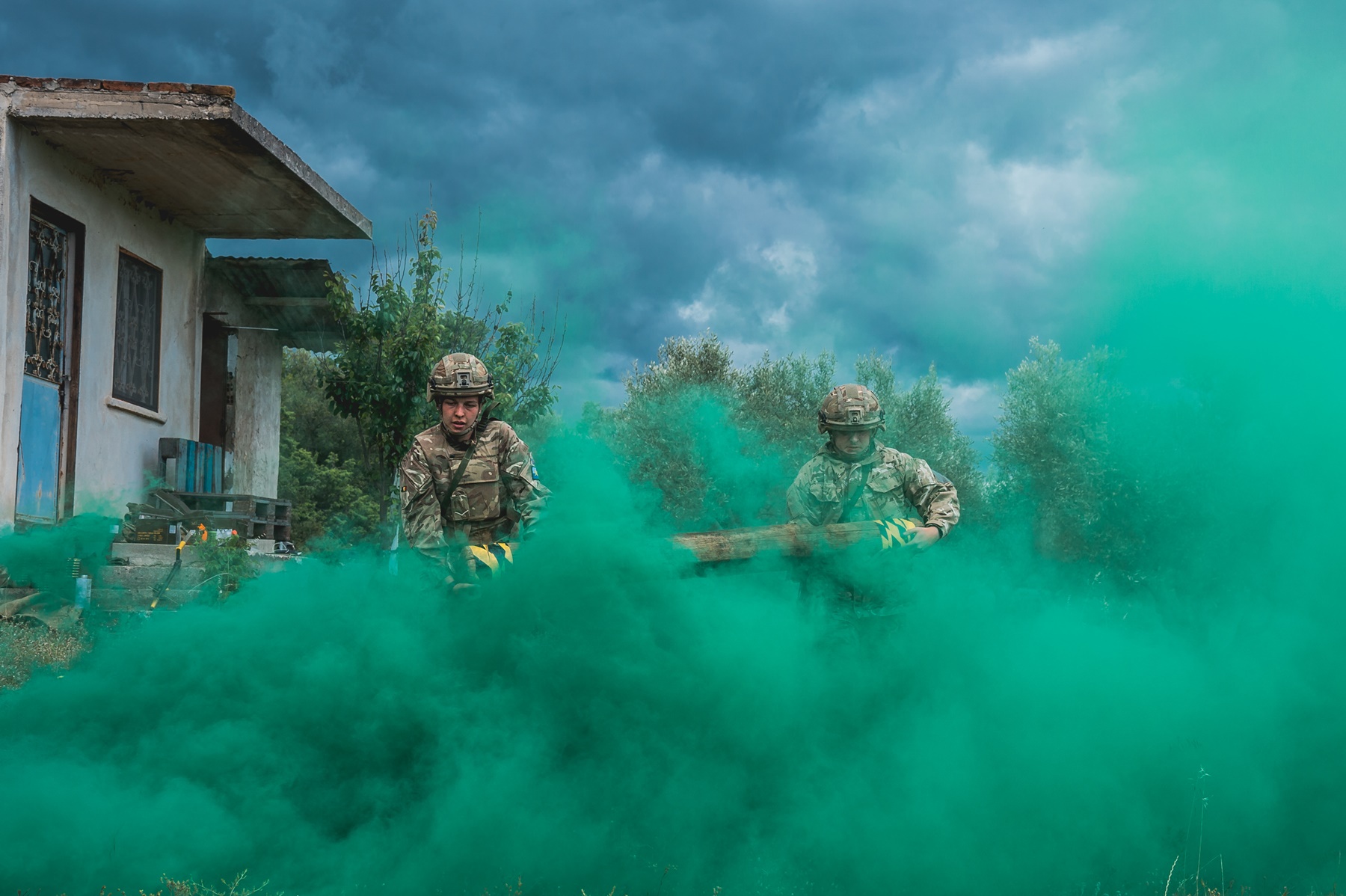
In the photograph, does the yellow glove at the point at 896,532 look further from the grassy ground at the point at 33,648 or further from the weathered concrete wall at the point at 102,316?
the weathered concrete wall at the point at 102,316

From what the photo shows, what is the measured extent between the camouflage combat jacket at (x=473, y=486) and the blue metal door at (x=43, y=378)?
6581mm

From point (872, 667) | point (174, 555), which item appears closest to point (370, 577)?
point (872, 667)

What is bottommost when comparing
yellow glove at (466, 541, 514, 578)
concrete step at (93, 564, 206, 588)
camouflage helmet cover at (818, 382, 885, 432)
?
concrete step at (93, 564, 206, 588)

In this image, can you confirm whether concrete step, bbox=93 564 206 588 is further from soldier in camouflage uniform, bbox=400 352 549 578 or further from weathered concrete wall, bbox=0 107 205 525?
→ soldier in camouflage uniform, bbox=400 352 549 578

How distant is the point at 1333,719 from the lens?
568 centimetres

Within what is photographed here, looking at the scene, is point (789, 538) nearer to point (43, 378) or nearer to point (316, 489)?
point (43, 378)

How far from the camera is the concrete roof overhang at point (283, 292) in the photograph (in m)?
14.5

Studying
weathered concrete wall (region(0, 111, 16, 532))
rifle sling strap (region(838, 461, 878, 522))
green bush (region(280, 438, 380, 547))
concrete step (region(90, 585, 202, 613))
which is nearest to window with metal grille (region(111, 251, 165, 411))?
weathered concrete wall (region(0, 111, 16, 532))

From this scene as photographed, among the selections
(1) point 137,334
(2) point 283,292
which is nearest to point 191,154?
(1) point 137,334

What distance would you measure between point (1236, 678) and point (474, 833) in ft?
14.8

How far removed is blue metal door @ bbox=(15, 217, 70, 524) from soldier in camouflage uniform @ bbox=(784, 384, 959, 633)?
8705 mm

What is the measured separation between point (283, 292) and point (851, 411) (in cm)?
1156

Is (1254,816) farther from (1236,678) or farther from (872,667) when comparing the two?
(872,667)

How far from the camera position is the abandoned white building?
10.4 metres
